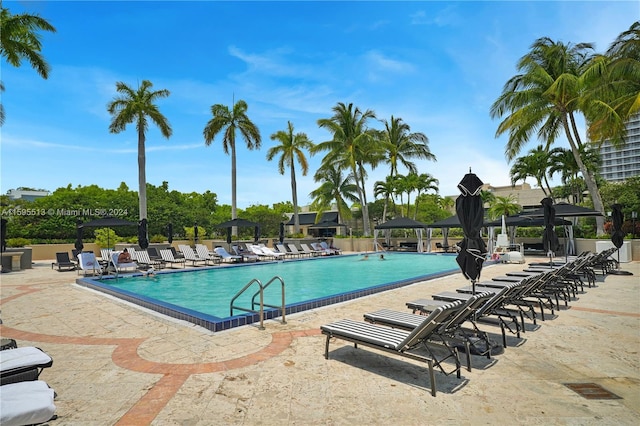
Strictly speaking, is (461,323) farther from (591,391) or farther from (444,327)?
(591,391)

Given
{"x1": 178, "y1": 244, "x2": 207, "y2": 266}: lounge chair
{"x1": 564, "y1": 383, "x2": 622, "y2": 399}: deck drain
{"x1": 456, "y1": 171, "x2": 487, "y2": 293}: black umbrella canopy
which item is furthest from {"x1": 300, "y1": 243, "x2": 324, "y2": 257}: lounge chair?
{"x1": 564, "y1": 383, "x2": 622, "y2": 399}: deck drain

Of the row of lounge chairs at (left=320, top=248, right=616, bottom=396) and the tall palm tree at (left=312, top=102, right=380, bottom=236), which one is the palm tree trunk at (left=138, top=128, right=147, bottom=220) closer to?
the tall palm tree at (left=312, top=102, right=380, bottom=236)

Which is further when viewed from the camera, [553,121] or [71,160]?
[71,160]

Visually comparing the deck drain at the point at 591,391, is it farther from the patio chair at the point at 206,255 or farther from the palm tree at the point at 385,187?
the palm tree at the point at 385,187

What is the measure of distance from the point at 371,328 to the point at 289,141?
1060 inches

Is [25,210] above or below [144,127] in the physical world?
below

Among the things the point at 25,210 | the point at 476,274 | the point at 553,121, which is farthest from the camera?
the point at 25,210

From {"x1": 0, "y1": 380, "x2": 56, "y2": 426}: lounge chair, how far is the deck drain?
4548mm

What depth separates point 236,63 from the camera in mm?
16875

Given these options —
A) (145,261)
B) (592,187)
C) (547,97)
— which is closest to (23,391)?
(145,261)

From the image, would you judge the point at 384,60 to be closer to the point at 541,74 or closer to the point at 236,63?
the point at 236,63

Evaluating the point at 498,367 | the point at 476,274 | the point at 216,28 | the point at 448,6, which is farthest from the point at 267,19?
the point at 498,367

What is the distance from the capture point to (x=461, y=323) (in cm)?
455

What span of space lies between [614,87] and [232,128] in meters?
22.9
